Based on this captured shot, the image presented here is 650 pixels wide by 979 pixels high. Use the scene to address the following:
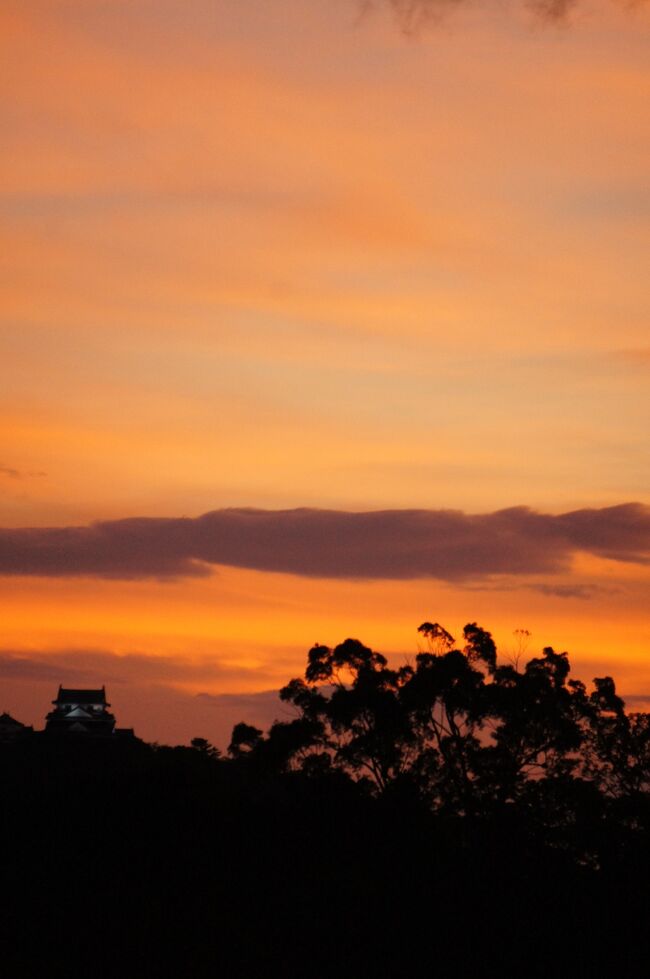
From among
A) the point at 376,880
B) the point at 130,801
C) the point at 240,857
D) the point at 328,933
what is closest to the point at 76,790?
the point at 130,801

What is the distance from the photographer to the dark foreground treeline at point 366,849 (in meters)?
46.1

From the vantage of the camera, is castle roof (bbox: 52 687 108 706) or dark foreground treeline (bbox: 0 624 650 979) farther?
castle roof (bbox: 52 687 108 706)

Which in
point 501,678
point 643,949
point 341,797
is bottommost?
point 643,949

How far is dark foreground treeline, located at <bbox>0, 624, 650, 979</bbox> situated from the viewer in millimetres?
46125

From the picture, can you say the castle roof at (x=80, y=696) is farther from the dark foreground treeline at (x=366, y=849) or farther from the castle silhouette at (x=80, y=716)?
the dark foreground treeline at (x=366, y=849)

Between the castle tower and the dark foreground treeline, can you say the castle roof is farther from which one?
the dark foreground treeline

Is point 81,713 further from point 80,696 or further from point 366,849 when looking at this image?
point 366,849

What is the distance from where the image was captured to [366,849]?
5900 cm

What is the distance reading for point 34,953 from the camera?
141ft

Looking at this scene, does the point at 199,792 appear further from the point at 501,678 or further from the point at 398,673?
the point at 501,678

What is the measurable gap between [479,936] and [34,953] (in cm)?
1601

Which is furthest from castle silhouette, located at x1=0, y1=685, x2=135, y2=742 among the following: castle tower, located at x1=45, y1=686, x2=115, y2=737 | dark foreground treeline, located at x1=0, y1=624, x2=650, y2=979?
dark foreground treeline, located at x1=0, y1=624, x2=650, y2=979

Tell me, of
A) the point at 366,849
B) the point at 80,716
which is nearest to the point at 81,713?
the point at 80,716

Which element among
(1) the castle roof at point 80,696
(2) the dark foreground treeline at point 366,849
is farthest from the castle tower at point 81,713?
(2) the dark foreground treeline at point 366,849
